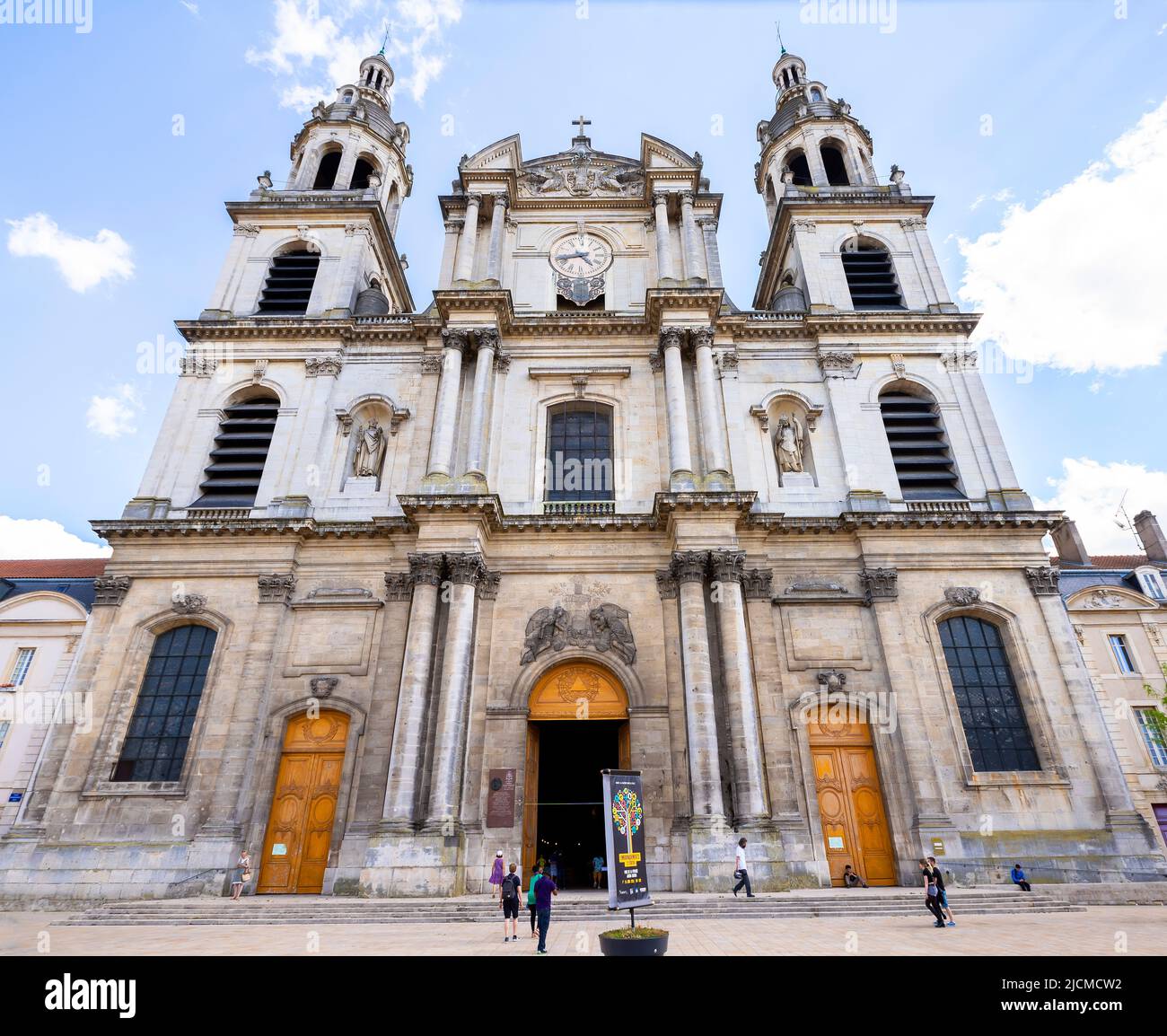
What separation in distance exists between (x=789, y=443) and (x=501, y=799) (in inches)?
513

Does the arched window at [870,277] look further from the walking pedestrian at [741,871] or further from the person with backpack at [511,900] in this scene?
the person with backpack at [511,900]

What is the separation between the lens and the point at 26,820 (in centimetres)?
1644

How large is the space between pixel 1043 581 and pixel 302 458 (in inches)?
834

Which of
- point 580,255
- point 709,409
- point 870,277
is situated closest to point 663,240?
point 580,255

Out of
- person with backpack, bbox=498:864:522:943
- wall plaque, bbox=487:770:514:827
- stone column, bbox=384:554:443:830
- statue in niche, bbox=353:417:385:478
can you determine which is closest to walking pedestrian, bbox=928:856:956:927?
person with backpack, bbox=498:864:522:943

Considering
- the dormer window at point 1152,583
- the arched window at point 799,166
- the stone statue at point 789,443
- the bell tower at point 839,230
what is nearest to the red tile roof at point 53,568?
the stone statue at point 789,443

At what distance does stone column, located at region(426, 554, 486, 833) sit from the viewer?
50.8 ft

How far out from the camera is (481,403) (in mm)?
20641

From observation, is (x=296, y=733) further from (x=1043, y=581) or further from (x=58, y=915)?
(x=1043, y=581)

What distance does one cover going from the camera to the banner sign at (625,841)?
9.09 m

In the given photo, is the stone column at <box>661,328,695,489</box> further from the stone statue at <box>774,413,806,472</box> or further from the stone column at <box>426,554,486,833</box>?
the stone column at <box>426,554,486,833</box>

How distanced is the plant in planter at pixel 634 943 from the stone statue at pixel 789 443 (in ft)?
50.7

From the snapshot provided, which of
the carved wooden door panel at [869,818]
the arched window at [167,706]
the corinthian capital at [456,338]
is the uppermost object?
the corinthian capital at [456,338]
